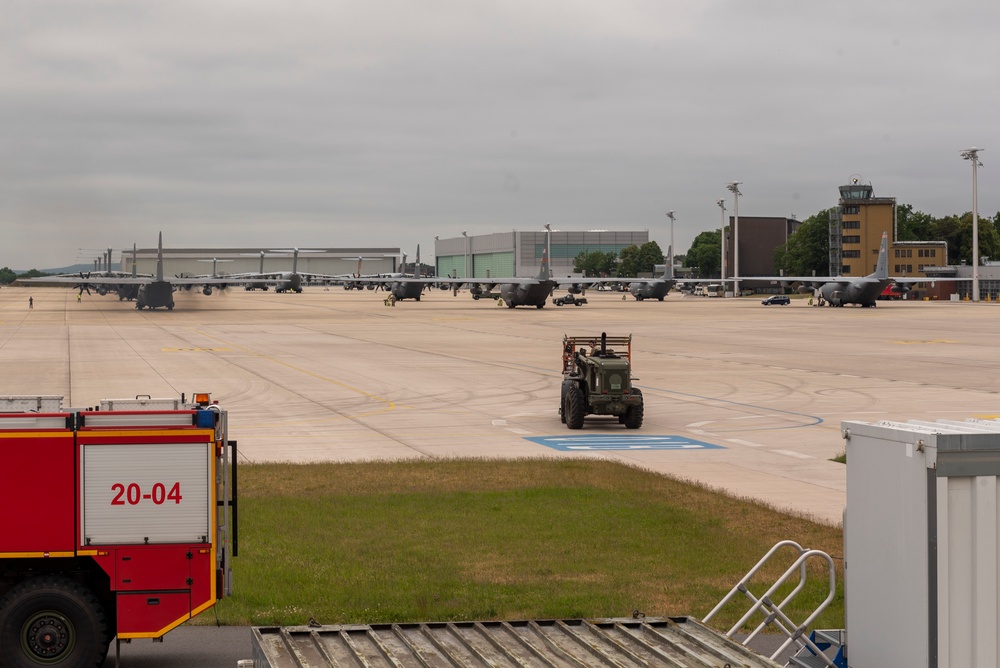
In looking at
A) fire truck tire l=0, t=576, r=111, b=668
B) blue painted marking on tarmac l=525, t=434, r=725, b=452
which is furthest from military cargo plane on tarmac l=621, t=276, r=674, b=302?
fire truck tire l=0, t=576, r=111, b=668

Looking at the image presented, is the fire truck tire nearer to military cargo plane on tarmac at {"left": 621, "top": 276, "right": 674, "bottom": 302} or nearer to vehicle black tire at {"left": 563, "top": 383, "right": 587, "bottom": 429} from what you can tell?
vehicle black tire at {"left": 563, "top": 383, "right": 587, "bottom": 429}

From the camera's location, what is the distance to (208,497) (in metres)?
10.0

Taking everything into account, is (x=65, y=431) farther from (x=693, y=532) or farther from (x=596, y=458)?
(x=596, y=458)

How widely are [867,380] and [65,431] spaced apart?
124 feet

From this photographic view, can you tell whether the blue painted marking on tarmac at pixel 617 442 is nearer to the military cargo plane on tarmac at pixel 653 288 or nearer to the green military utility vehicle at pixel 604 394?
the green military utility vehicle at pixel 604 394

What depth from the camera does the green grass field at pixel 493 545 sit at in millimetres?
12922

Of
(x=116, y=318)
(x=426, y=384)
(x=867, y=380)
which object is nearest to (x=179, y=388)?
(x=426, y=384)

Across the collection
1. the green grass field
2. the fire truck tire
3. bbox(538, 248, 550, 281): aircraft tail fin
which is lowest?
the green grass field

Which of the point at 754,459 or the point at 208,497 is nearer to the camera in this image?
the point at 208,497

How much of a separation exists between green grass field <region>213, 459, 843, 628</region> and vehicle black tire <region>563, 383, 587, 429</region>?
7.72m

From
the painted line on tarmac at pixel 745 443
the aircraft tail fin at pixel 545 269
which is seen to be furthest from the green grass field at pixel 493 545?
the aircraft tail fin at pixel 545 269

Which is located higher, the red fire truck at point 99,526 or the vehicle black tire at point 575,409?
the red fire truck at point 99,526

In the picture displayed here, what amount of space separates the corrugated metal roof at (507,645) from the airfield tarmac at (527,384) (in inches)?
436

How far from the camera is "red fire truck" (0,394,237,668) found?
9.84 meters
